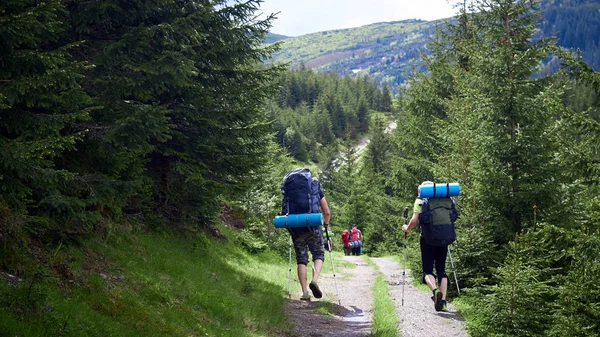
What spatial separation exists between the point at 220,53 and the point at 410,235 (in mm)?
8204

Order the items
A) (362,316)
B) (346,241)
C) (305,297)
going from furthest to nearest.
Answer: (346,241) → (305,297) → (362,316)

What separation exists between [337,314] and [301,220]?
1951 millimetres

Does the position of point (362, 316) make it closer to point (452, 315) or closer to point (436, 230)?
point (452, 315)

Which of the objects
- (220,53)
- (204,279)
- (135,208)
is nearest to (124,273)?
(204,279)

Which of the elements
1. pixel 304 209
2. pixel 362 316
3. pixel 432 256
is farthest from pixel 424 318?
pixel 304 209

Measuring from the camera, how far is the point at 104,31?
982 centimetres

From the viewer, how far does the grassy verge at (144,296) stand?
4891 millimetres

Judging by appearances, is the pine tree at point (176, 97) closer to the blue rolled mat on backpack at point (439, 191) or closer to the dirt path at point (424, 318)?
the blue rolled mat on backpack at point (439, 191)

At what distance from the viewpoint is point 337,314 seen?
944 centimetres

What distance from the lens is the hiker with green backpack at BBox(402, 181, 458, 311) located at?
9.27m

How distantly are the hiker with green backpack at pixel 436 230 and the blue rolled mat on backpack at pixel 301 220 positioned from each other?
72.5 inches

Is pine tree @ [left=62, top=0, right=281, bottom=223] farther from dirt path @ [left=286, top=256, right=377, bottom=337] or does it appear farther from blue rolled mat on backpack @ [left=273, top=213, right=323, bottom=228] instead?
dirt path @ [left=286, top=256, right=377, bottom=337]

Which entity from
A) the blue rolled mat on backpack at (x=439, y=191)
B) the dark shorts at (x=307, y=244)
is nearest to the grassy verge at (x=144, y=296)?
the dark shorts at (x=307, y=244)

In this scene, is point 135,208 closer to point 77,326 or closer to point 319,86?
point 77,326
